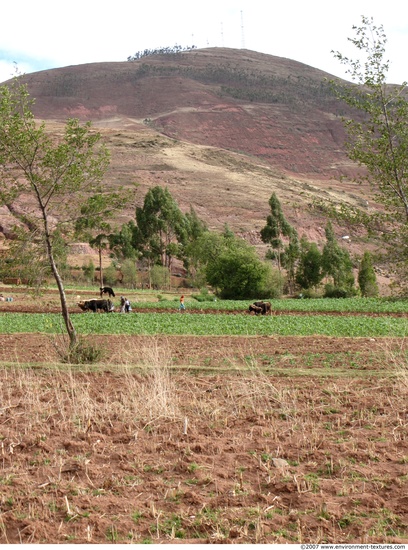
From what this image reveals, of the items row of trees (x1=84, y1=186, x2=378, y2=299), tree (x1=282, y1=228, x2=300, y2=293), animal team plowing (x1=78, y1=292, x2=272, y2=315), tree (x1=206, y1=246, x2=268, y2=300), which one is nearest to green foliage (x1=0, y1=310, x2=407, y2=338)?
animal team plowing (x1=78, y1=292, x2=272, y2=315)

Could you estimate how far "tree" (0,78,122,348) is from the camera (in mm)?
15211

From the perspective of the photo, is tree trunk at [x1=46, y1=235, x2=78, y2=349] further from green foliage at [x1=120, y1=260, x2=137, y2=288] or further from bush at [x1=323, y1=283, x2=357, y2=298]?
green foliage at [x1=120, y1=260, x2=137, y2=288]

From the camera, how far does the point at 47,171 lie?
16.0 metres

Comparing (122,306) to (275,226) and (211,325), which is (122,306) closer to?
(211,325)

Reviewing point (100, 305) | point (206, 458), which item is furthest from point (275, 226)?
point (206, 458)

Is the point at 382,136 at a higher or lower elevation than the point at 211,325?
higher

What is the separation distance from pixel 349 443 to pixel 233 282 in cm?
4520

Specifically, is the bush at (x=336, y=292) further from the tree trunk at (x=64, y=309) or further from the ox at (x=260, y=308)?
the tree trunk at (x=64, y=309)

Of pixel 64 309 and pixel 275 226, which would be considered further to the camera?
pixel 275 226

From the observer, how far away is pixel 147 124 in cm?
19212

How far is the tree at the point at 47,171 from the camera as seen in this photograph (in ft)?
49.9

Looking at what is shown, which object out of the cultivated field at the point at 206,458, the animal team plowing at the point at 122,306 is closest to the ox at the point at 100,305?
the animal team plowing at the point at 122,306

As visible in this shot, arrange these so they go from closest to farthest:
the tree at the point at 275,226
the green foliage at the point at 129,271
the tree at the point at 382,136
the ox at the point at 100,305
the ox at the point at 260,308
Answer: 1. the tree at the point at 382,136
2. the ox at the point at 260,308
3. the ox at the point at 100,305
4. the green foliage at the point at 129,271
5. the tree at the point at 275,226

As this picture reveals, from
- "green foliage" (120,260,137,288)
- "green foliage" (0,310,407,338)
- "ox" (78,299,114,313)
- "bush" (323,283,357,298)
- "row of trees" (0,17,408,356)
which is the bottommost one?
"bush" (323,283,357,298)
